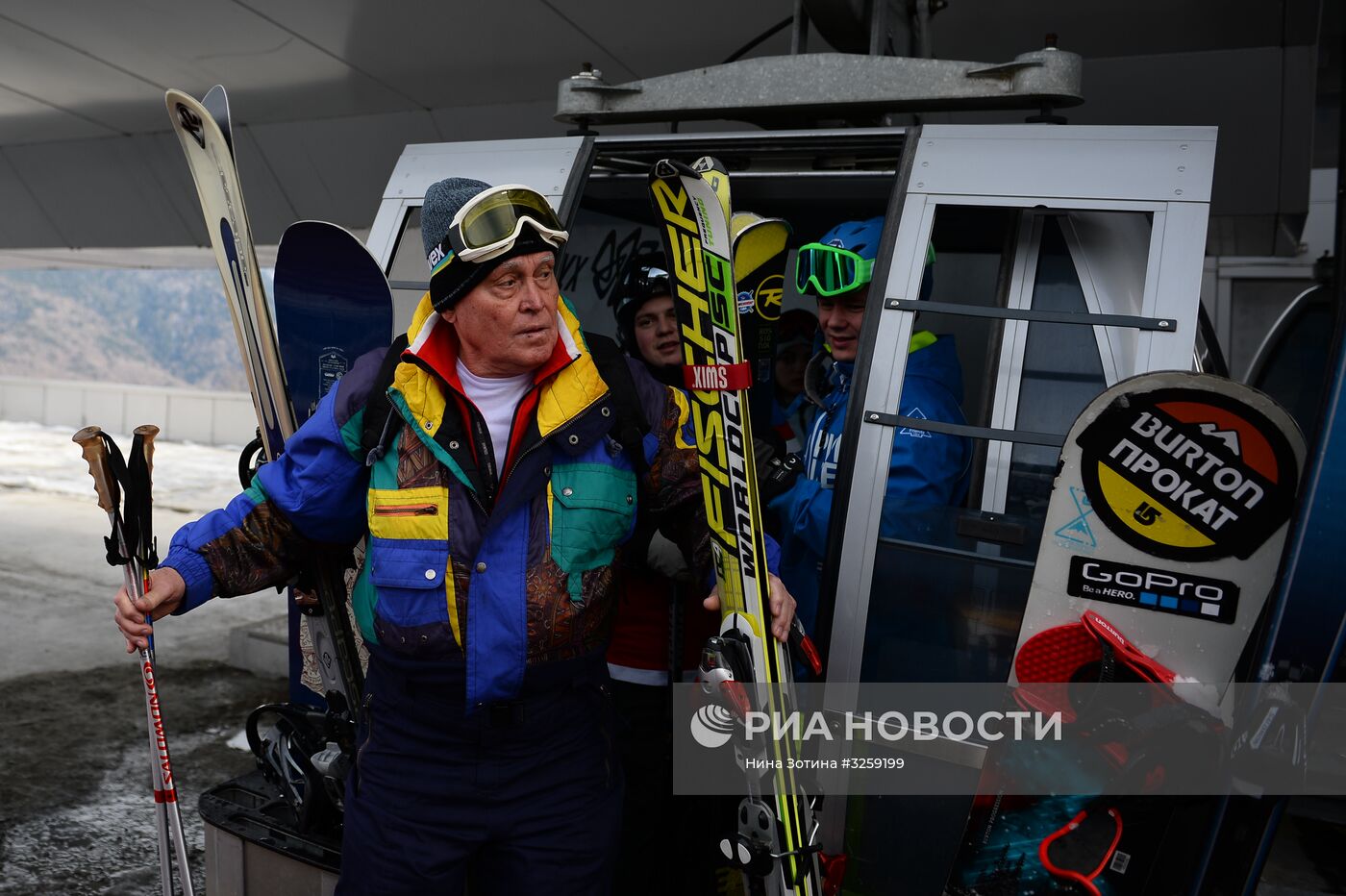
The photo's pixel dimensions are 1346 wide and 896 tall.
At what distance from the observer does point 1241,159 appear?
4.99 meters

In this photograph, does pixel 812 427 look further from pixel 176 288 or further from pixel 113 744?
pixel 176 288

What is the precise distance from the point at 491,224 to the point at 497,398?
34cm

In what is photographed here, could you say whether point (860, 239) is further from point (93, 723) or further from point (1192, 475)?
point (93, 723)

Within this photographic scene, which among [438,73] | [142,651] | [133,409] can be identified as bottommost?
[133,409]

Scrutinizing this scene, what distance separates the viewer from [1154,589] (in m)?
2.06

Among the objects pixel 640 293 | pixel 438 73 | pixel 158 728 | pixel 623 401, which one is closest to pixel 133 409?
pixel 438 73

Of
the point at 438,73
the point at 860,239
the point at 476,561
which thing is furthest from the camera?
the point at 438,73

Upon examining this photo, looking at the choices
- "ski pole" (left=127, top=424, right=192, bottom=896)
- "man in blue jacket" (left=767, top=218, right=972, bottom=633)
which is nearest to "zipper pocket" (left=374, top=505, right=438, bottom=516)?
"ski pole" (left=127, top=424, right=192, bottom=896)

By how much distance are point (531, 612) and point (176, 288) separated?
6521 cm

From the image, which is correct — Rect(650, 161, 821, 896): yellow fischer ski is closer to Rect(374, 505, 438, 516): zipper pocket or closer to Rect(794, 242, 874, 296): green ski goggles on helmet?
Rect(374, 505, 438, 516): zipper pocket

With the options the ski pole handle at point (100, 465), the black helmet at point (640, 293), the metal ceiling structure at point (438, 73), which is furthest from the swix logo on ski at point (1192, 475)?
the ski pole handle at point (100, 465)

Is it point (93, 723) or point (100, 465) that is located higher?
Answer: point (100, 465)

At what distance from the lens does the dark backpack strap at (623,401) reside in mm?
2096

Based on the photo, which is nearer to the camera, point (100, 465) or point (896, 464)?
point (100, 465)
